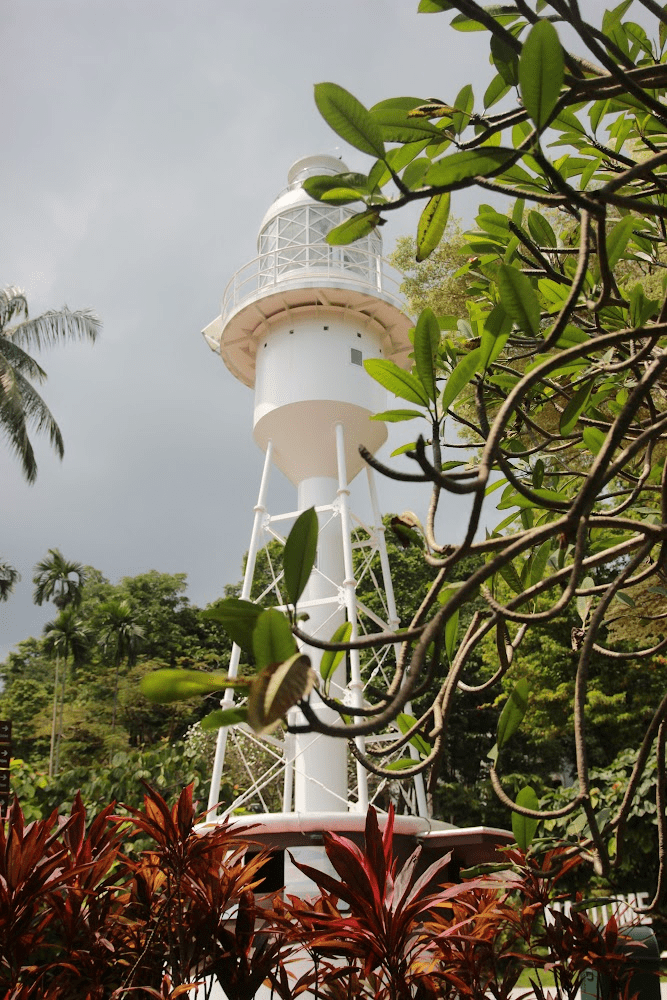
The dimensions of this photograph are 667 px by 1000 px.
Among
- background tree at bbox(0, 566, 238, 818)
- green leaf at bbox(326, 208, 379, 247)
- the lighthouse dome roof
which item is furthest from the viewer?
background tree at bbox(0, 566, 238, 818)

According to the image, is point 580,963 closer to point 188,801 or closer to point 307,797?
point 188,801

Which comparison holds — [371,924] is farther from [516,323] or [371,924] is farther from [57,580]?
[57,580]

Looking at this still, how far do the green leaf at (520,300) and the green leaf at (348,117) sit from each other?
0.82ft

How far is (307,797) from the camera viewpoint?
29.1 feet

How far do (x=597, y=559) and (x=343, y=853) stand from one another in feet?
Answer: 3.28

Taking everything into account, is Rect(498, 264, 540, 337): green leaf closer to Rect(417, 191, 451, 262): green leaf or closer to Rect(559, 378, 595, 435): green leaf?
Rect(417, 191, 451, 262): green leaf

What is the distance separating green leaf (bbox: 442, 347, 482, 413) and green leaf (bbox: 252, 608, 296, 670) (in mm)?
476

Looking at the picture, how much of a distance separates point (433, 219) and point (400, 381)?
0.96ft

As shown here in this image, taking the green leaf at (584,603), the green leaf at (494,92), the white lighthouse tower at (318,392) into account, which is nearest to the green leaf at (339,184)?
the green leaf at (494,92)

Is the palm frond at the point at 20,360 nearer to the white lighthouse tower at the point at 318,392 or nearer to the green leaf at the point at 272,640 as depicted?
the white lighthouse tower at the point at 318,392

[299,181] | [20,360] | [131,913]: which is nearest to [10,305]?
[20,360]

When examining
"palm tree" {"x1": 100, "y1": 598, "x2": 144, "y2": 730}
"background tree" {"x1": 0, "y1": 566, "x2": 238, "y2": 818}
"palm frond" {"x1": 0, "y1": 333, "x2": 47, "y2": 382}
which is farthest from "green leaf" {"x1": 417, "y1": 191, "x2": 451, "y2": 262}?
"palm tree" {"x1": 100, "y1": 598, "x2": 144, "y2": 730}

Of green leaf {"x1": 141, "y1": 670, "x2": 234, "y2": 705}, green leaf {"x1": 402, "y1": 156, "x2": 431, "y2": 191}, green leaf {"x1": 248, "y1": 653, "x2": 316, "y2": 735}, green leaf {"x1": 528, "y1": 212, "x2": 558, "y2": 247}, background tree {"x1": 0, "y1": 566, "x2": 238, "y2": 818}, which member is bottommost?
green leaf {"x1": 248, "y1": 653, "x2": 316, "y2": 735}

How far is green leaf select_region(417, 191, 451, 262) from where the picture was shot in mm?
1233
